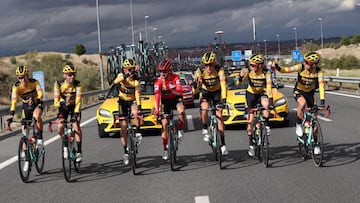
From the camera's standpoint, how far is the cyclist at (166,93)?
888 cm

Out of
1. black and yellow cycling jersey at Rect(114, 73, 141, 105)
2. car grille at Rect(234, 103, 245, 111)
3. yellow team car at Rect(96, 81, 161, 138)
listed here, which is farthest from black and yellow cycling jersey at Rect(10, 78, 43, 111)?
car grille at Rect(234, 103, 245, 111)

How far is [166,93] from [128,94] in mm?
713

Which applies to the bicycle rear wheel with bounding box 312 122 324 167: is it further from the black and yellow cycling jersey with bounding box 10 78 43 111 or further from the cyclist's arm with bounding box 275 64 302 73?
the black and yellow cycling jersey with bounding box 10 78 43 111

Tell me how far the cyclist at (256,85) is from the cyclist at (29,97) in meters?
3.50

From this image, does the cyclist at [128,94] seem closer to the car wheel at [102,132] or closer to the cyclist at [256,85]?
the cyclist at [256,85]

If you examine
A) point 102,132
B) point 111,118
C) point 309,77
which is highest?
point 309,77

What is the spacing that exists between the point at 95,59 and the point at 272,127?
11791cm

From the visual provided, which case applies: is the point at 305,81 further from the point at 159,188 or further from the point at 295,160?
the point at 159,188

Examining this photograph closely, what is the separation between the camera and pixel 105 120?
13.2m

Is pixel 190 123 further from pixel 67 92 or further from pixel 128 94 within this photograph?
pixel 67 92

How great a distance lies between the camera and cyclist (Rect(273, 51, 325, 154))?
28.9ft

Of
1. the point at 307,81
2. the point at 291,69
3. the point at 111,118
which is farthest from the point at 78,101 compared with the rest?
the point at 111,118

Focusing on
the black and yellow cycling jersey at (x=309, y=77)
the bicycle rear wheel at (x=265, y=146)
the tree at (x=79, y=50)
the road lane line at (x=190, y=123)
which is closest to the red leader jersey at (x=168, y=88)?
the bicycle rear wheel at (x=265, y=146)

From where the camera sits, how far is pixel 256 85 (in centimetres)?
929
